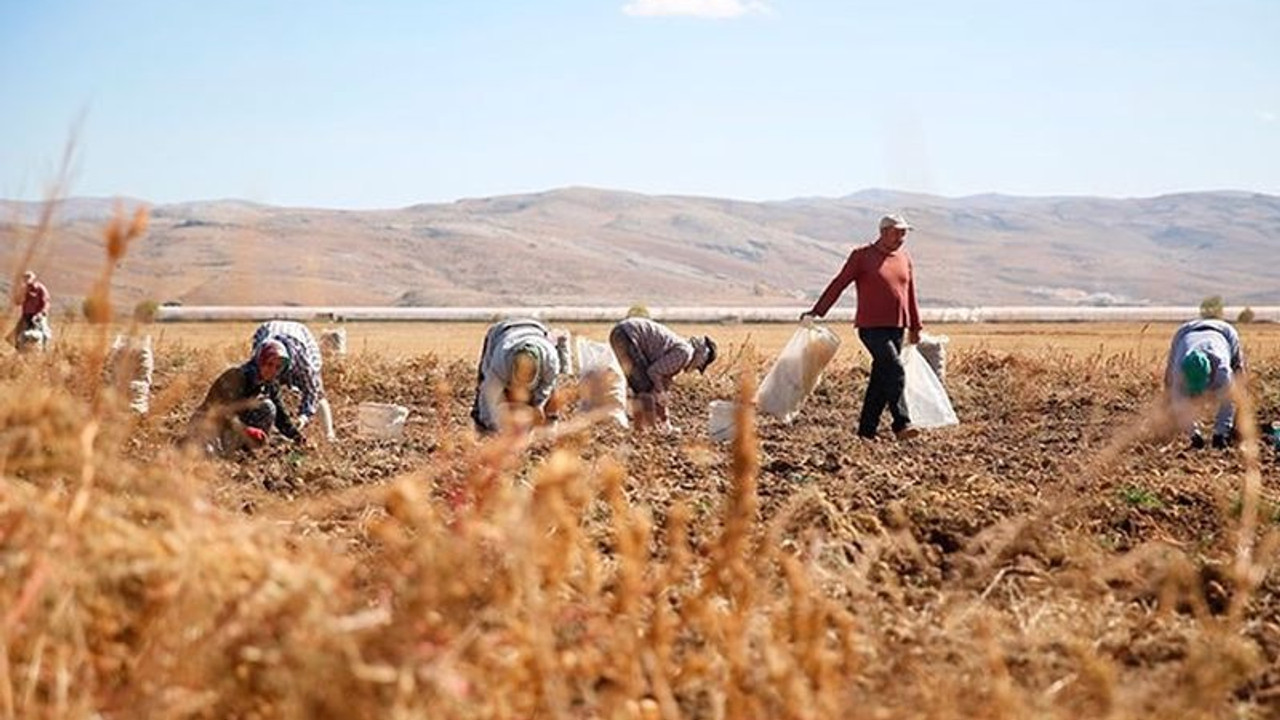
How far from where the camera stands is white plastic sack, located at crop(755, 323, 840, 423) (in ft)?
35.0

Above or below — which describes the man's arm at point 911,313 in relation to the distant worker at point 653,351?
above

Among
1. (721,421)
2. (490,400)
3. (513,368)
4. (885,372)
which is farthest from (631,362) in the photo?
(513,368)

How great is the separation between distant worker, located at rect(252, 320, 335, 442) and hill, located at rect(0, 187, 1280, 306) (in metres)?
77.0

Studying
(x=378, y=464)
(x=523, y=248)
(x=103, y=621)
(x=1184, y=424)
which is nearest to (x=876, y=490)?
(x=378, y=464)

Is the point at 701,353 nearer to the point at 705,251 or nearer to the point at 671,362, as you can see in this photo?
the point at 671,362

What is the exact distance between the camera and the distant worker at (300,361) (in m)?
8.81

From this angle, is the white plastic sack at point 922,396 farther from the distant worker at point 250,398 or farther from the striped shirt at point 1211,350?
the distant worker at point 250,398

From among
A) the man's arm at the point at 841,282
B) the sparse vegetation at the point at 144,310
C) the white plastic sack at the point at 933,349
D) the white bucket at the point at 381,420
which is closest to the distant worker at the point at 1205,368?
the man's arm at the point at 841,282

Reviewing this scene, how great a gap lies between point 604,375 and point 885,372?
68.6 inches

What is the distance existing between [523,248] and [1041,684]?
128 m

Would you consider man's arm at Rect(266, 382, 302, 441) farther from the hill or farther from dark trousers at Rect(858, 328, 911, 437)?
the hill

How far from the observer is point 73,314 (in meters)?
3.86

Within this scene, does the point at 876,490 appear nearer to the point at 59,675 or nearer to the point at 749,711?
the point at 749,711

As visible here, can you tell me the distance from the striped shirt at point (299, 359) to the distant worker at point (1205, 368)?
473 cm
